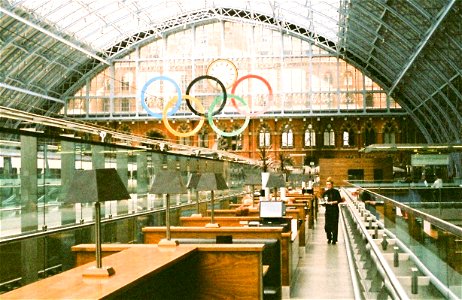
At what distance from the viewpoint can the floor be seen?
1018 centimetres

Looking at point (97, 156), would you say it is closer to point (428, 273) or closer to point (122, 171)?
point (122, 171)

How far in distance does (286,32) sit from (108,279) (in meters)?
44.5

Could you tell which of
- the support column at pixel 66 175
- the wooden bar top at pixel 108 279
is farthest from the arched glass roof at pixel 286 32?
the wooden bar top at pixel 108 279

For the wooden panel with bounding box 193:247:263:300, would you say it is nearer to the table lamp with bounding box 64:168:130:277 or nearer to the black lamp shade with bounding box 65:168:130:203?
the table lamp with bounding box 64:168:130:277

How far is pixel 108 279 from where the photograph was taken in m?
4.76

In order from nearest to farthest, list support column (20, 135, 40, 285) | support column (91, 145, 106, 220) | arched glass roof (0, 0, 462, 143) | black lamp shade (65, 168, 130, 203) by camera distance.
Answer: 1. black lamp shade (65, 168, 130, 203)
2. support column (20, 135, 40, 285)
3. support column (91, 145, 106, 220)
4. arched glass roof (0, 0, 462, 143)

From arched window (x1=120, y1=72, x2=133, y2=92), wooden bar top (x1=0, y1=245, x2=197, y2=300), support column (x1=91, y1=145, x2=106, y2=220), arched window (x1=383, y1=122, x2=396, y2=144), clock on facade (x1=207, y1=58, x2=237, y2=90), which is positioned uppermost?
arched window (x1=120, y1=72, x2=133, y2=92)

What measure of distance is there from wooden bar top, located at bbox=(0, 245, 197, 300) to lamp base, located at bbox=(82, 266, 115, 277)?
0.04m

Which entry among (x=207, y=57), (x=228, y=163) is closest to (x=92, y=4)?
(x=207, y=57)

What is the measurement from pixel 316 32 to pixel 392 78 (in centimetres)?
606

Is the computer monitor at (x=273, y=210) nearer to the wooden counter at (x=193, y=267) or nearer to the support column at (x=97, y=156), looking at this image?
the support column at (x=97, y=156)

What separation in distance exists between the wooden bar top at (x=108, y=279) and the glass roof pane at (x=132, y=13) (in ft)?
97.9

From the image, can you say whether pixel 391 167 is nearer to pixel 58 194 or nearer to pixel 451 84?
pixel 451 84

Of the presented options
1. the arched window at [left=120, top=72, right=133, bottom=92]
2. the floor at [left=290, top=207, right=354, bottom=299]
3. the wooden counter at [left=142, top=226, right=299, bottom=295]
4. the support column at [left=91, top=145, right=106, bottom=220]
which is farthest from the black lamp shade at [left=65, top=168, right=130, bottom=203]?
the arched window at [left=120, top=72, right=133, bottom=92]
